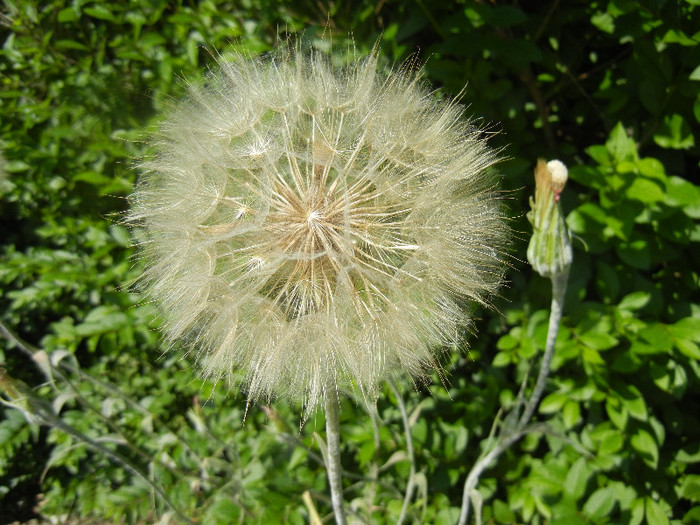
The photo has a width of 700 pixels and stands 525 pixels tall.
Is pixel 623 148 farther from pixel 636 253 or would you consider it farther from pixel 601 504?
pixel 601 504

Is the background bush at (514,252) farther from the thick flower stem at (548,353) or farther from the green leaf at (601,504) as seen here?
the thick flower stem at (548,353)

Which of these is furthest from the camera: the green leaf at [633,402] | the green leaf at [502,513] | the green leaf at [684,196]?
the green leaf at [502,513]

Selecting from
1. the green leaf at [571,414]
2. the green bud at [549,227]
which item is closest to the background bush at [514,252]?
the green leaf at [571,414]

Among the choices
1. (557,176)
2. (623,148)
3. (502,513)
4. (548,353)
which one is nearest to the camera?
(557,176)

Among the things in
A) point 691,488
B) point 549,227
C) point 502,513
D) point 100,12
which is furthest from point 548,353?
point 100,12

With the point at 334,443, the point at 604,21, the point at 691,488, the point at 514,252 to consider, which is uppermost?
the point at 604,21

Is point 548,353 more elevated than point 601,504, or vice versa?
point 548,353

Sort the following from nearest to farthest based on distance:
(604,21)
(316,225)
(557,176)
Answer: (557,176), (316,225), (604,21)
